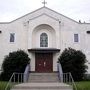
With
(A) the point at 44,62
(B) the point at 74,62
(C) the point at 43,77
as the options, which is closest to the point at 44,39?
(A) the point at 44,62

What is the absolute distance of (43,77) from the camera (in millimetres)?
29281

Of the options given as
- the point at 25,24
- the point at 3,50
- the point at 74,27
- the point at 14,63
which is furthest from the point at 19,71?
the point at 74,27

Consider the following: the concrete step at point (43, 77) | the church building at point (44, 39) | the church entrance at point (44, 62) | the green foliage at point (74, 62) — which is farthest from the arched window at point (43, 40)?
the concrete step at point (43, 77)

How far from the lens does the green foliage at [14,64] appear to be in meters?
30.2

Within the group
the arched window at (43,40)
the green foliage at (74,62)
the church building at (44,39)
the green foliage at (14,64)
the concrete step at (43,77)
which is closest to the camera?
the concrete step at (43,77)

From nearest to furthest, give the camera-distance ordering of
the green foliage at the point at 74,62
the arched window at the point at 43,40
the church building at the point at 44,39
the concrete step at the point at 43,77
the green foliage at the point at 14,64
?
the concrete step at the point at 43,77, the green foliage at the point at 74,62, the green foliage at the point at 14,64, the church building at the point at 44,39, the arched window at the point at 43,40

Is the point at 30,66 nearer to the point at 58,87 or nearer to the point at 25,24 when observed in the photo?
the point at 25,24

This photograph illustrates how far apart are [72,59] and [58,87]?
10.6 meters

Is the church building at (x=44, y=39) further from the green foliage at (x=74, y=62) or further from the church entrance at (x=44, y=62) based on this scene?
the green foliage at (x=74, y=62)

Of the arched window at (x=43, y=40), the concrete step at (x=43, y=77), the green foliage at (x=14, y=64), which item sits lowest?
the concrete step at (x=43, y=77)

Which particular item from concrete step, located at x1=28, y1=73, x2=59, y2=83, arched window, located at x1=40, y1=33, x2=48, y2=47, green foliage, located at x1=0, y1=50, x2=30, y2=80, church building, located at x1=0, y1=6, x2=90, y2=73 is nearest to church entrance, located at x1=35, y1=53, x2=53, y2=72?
church building, located at x1=0, y1=6, x2=90, y2=73

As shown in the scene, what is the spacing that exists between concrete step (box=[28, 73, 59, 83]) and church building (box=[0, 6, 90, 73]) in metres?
2.48

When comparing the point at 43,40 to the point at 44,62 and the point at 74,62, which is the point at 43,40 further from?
the point at 74,62

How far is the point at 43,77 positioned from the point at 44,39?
6298 mm
